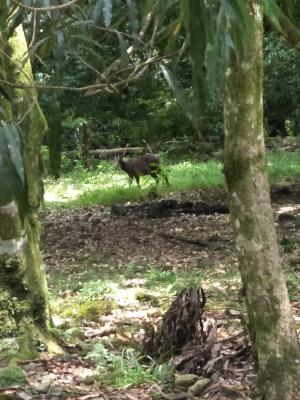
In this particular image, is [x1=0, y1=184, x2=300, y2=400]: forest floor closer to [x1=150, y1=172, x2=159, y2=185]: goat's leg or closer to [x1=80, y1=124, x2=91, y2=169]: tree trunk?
[x1=150, y1=172, x2=159, y2=185]: goat's leg

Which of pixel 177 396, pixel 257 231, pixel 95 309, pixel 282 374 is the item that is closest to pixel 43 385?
pixel 177 396

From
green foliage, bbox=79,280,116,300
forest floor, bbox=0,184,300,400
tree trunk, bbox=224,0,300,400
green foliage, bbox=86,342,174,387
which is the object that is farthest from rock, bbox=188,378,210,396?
green foliage, bbox=79,280,116,300

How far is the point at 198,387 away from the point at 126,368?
489 mm

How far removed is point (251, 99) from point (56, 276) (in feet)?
15.2

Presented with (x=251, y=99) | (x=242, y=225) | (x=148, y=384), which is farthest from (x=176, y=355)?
(x=251, y=99)

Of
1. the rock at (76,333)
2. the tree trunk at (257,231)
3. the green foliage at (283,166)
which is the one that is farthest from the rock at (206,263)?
the green foliage at (283,166)

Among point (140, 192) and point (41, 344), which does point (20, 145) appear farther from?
point (140, 192)

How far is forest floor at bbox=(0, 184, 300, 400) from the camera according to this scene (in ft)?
12.3

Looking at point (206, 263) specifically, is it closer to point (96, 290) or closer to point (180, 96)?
point (96, 290)

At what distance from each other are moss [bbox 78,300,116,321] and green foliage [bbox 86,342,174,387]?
106 centimetres

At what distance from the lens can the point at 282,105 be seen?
52.3 ft

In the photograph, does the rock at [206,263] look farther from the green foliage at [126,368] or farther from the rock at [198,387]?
the rock at [198,387]

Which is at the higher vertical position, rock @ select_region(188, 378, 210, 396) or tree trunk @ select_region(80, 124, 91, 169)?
tree trunk @ select_region(80, 124, 91, 169)

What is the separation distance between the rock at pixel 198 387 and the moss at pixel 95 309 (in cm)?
175
